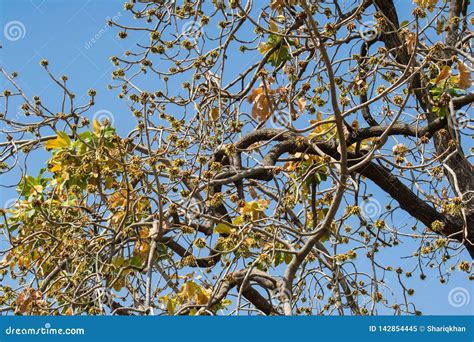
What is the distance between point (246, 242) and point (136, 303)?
751mm

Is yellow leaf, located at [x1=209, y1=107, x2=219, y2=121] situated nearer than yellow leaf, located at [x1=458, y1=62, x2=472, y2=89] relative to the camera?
No

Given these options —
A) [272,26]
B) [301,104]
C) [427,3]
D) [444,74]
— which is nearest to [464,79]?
[444,74]

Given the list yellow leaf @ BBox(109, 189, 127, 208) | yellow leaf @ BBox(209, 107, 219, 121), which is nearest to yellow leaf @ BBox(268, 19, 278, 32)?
yellow leaf @ BBox(209, 107, 219, 121)

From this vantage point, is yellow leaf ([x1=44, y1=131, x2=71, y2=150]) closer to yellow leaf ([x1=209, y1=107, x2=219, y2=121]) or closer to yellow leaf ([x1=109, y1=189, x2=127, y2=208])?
yellow leaf ([x1=109, y1=189, x2=127, y2=208])

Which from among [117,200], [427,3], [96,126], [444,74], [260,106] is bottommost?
[117,200]

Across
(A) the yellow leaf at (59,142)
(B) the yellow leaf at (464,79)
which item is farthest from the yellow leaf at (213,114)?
(B) the yellow leaf at (464,79)

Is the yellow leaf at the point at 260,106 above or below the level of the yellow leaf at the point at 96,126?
above

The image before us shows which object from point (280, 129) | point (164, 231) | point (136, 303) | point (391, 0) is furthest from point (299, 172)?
point (391, 0)

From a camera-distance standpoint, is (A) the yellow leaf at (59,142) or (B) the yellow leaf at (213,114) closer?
A: (A) the yellow leaf at (59,142)

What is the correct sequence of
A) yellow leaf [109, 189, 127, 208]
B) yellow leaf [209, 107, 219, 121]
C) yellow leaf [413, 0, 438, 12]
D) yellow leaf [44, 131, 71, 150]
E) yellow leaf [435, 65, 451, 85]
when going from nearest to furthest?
1. yellow leaf [44, 131, 71, 150]
2. yellow leaf [109, 189, 127, 208]
3. yellow leaf [435, 65, 451, 85]
4. yellow leaf [209, 107, 219, 121]
5. yellow leaf [413, 0, 438, 12]

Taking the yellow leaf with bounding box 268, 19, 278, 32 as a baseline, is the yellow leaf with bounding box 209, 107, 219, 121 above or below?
below

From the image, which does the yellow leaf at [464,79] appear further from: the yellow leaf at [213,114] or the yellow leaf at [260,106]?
the yellow leaf at [213,114]

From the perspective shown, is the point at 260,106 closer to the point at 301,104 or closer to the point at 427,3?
the point at 301,104

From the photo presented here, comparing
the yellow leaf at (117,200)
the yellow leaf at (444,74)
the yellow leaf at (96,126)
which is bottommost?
the yellow leaf at (117,200)
